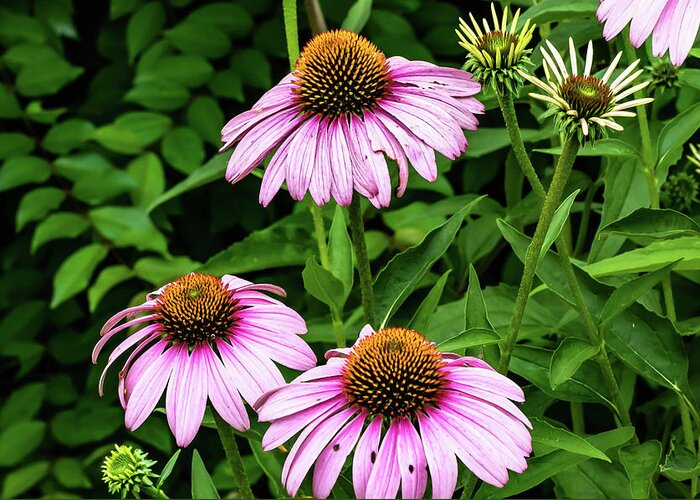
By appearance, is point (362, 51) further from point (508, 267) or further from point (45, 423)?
point (45, 423)

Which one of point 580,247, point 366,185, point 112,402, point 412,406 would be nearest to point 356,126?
point 366,185

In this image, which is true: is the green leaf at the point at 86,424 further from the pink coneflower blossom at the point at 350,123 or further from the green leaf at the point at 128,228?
the pink coneflower blossom at the point at 350,123

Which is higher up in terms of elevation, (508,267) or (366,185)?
(366,185)

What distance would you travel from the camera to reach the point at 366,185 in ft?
2.59

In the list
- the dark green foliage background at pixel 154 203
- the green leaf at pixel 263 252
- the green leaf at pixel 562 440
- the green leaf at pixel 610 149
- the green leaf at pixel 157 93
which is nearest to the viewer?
the green leaf at pixel 562 440

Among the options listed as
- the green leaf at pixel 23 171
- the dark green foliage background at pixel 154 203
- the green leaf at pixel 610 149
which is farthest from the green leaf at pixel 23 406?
the green leaf at pixel 610 149

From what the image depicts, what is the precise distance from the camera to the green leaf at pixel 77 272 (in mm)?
1559

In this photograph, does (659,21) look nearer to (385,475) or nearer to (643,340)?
(643,340)

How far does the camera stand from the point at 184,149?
1617 mm

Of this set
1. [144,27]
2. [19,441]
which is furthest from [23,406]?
[144,27]

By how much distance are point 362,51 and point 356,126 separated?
115 mm

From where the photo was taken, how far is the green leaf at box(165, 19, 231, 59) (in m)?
1.63

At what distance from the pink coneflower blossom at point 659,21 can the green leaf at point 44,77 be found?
3.52 ft

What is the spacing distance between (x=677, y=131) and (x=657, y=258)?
16cm
